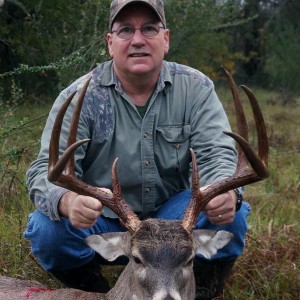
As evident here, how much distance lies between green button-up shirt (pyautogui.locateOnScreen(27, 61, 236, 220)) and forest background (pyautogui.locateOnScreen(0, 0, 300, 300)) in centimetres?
83

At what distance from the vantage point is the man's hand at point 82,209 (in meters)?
3.61

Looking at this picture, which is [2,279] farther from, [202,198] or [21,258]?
[202,198]

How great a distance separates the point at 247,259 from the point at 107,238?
1532 millimetres

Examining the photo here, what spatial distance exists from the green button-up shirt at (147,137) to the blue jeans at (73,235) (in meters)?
0.12

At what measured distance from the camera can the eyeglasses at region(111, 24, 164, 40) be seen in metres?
4.52

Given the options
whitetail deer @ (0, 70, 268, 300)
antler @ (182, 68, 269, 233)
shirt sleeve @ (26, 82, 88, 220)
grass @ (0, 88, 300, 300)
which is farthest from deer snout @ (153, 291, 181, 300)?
grass @ (0, 88, 300, 300)

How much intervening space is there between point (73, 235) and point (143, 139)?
71cm

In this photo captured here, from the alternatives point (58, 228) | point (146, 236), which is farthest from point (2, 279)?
point (146, 236)

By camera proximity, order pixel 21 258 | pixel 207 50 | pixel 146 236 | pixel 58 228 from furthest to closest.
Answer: pixel 207 50
pixel 21 258
pixel 58 228
pixel 146 236

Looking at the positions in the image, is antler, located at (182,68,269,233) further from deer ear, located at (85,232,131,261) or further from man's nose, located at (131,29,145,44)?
man's nose, located at (131,29,145,44)

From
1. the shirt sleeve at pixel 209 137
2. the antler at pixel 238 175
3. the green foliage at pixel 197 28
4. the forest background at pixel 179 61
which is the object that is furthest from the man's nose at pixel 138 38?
the green foliage at pixel 197 28

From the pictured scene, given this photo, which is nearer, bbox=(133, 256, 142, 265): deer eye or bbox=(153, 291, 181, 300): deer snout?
bbox=(153, 291, 181, 300): deer snout

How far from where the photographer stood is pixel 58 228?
417 cm

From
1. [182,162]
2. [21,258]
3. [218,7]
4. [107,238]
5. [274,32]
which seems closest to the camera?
[107,238]
